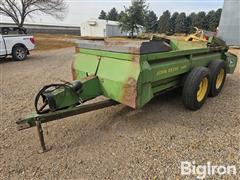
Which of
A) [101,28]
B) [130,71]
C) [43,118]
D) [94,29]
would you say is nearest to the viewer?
[43,118]

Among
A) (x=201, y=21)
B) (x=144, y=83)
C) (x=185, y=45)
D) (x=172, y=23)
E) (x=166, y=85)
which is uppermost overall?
(x=185, y=45)

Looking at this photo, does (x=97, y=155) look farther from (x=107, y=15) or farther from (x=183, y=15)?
(x=107, y=15)

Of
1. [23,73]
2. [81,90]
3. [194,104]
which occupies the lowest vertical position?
[23,73]

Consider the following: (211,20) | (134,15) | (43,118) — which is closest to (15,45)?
(43,118)

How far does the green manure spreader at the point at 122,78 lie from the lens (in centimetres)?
287

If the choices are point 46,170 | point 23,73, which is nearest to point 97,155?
point 46,170

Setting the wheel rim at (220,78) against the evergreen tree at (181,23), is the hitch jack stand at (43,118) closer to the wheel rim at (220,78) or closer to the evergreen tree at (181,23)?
the wheel rim at (220,78)

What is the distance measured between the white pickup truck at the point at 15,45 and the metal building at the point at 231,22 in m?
12.9

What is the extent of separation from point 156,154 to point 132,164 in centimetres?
36

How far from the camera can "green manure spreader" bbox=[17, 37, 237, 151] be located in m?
2.87

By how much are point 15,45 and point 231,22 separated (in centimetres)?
1424

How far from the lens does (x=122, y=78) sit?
118 inches

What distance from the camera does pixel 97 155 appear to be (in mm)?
2801

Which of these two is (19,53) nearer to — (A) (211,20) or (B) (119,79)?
(B) (119,79)
